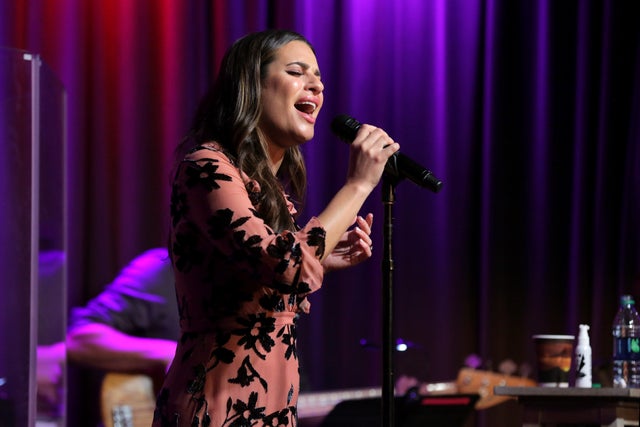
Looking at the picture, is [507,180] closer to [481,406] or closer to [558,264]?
[558,264]

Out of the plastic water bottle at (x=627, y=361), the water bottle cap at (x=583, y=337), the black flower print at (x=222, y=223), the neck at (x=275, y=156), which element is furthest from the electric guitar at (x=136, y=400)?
the black flower print at (x=222, y=223)

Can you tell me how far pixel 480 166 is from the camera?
3.97 metres

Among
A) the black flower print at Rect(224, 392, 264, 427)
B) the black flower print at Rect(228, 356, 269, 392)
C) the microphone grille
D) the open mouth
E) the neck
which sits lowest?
the black flower print at Rect(224, 392, 264, 427)

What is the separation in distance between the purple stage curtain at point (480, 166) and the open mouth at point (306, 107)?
78.6 inches

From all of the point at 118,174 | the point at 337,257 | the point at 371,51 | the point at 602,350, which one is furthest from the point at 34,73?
the point at 602,350

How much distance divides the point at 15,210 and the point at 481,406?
2.20 metres

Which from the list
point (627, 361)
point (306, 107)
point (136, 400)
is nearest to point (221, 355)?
point (306, 107)

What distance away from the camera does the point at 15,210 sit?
2.45 meters

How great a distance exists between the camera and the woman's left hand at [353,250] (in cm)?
174

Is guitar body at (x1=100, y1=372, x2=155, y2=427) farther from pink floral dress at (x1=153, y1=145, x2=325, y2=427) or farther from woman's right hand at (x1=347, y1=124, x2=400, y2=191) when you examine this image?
woman's right hand at (x1=347, y1=124, x2=400, y2=191)

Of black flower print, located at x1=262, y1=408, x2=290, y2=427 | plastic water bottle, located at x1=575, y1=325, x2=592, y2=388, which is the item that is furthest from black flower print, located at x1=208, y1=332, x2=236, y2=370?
plastic water bottle, located at x1=575, y1=325, x2=592, y2=388

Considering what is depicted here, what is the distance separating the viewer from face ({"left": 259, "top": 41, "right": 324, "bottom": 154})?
1.61 metres

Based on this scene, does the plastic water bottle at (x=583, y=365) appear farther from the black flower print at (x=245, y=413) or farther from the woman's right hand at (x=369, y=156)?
the black flower print at (x=245, y=413)

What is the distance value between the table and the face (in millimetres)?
825
